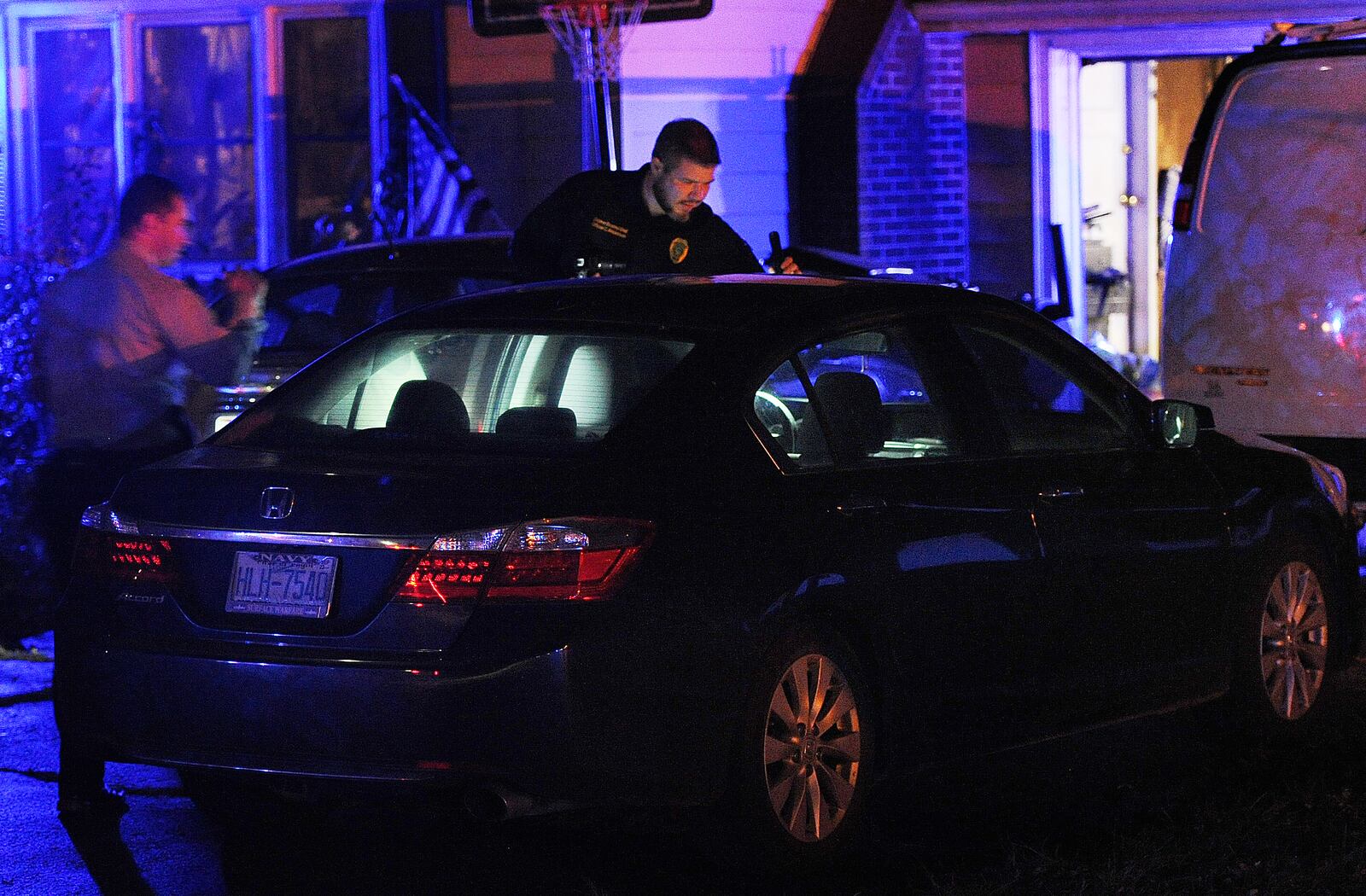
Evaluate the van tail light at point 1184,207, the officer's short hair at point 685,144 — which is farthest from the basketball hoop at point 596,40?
the officer's short hair at point 685,144

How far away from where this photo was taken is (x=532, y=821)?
230 inches

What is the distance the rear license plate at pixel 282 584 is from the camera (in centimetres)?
496

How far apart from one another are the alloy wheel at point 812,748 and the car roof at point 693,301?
0.91m

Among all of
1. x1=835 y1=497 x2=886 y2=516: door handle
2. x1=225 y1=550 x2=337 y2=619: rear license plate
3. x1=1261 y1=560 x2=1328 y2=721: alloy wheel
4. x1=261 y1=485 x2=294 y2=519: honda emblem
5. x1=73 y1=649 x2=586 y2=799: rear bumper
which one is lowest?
x1=1261 y1=560 x2=1328 y2=721: alloy wheel

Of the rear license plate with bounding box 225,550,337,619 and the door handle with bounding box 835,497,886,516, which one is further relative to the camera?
the door handle with bounding box 835,497,886,516

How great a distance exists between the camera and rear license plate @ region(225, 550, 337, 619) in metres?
4.96

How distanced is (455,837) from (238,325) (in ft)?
8.71

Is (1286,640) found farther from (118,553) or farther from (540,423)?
(118,553)

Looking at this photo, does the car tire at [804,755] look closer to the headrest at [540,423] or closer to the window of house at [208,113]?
the headrest at [540,423]

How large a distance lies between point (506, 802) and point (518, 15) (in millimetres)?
9923

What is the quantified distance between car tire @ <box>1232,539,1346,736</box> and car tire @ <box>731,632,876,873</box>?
1784mm

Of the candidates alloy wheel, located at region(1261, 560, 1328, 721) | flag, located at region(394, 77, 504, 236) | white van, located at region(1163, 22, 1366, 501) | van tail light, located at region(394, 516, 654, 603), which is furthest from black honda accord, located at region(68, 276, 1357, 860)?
flag, located at region(394, 77, 504, 236)

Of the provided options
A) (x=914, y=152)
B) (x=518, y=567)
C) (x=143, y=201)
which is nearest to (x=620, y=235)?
(x=143, y=201)

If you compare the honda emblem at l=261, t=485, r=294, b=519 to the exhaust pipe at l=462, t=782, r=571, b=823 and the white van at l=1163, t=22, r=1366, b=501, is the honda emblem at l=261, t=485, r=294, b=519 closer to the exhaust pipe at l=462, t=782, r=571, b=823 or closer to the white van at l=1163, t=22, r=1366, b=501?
the exhaust pipe at l=462, t=782, r=571, b=823
